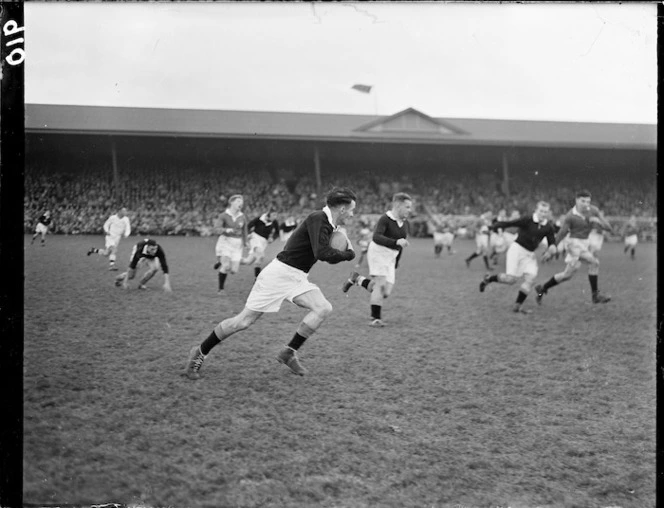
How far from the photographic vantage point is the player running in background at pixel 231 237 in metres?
9.55

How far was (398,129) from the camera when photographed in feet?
78.1

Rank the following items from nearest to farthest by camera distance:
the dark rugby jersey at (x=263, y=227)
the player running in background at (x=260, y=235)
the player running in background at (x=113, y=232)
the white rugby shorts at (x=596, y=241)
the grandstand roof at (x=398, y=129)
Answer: the dark rugby jersey at (x=263, y=227) → the player running in background at (x=260, y=235) → the player running in background at (x=113, y=232) → the white rugby shorts at (x=596, y=241) → the grandstand roof at (x=398, y=129)

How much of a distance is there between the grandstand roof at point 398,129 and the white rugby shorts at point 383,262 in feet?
27.0

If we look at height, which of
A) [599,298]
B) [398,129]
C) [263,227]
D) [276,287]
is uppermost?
[398,129]

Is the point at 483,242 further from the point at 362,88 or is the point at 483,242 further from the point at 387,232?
the point at 387,232

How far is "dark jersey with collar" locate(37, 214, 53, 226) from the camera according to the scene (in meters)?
6.23

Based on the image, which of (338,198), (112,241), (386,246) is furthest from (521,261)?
(112,241)

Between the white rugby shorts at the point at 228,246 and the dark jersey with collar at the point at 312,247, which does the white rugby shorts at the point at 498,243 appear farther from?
the dark jersey with collar at the point at 312,247

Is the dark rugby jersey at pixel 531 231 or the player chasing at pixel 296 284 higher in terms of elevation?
the dark rugby jersey at pixel 531 231

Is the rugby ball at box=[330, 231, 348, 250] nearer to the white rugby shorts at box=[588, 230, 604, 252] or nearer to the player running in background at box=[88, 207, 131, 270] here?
the player running in background at box=[88, 207, 131, 270]

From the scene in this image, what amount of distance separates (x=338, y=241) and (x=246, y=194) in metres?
13.9

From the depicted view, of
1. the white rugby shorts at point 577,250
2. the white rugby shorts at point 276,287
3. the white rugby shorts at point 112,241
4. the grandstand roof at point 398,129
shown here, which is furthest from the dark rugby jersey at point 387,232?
the grandstand roof at point 398,129

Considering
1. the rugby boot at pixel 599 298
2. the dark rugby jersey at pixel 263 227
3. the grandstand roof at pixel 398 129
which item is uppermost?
the grandstand roof at pixel 398 129

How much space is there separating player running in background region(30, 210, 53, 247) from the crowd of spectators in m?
0.11
